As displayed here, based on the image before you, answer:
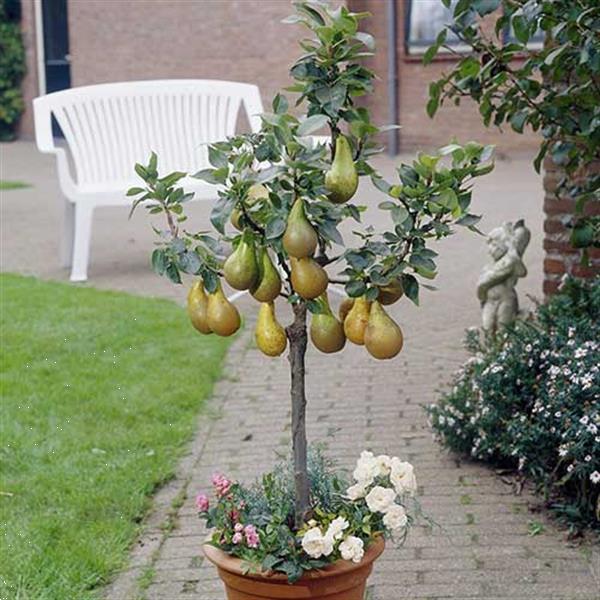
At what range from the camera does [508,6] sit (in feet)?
15.3

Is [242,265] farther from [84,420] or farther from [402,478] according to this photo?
[84,420]

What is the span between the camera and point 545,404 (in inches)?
181

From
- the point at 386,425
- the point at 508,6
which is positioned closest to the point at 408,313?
the point at 386,425

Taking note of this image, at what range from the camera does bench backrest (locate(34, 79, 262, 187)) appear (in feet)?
31.3

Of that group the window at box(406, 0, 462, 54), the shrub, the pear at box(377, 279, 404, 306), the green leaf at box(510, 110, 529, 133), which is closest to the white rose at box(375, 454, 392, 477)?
the pear at box(377, 279, 404, 306)

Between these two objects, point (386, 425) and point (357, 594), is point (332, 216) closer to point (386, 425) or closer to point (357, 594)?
point (357, 594)

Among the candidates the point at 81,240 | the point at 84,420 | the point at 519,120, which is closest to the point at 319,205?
the point at 519,120

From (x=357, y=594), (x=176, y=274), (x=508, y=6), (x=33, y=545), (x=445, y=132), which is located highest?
(x=508, y=6)

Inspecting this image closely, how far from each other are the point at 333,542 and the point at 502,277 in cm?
368

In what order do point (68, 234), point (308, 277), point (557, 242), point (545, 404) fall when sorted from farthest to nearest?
point (68, 234) < point (557, 242) < point (545, 404) < point (308, 277)

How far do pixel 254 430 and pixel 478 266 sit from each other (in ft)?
14.1

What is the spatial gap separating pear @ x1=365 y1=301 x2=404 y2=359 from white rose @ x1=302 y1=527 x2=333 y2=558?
47 cm

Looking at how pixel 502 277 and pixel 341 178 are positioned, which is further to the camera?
pixel 502 277

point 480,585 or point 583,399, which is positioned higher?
point 583,399
